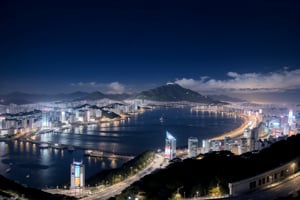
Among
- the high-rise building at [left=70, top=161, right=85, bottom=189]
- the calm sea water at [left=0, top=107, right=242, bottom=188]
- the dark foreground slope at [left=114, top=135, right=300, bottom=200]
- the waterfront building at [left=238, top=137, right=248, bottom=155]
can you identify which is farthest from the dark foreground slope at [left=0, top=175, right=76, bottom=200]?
the waterfront building at [left=238, top=137, right=248, bottom=155]

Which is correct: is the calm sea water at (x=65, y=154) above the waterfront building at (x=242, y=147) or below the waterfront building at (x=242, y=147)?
below

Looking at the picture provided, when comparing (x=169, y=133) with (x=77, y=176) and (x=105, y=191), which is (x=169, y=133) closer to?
(x=77, y=176)

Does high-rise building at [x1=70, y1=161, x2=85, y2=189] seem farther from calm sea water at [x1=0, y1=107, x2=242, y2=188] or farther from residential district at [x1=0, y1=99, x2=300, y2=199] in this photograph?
calm sea water at [x1=0, y1=107, x2=242, y2=188]

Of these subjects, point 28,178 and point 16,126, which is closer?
point 28,178

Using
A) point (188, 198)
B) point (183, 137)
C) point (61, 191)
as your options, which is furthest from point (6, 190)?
point (183, 137)

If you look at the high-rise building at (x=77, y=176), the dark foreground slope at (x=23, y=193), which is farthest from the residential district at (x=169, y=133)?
the dark foreground slope at (x=23, y=193)

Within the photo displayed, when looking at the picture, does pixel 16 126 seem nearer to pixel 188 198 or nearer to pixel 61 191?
pixel 61 191

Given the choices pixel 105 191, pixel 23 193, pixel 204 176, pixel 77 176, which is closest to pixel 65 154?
pixel 77 176

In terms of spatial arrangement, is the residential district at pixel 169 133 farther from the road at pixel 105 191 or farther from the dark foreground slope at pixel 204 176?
the dark foreground slope at pixel 204 176
